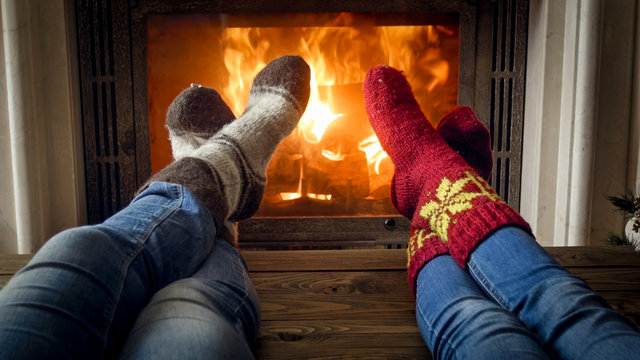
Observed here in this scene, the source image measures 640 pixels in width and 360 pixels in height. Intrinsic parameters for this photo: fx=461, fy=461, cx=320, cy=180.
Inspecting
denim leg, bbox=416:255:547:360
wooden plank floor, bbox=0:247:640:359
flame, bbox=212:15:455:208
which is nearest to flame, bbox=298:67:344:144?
flame, bbox=212:15:455:208

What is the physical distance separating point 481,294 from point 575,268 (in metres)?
0.35

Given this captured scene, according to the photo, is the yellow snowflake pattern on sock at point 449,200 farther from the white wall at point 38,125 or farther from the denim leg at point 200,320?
the white wall at point 38,125

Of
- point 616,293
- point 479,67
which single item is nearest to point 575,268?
point 616,293

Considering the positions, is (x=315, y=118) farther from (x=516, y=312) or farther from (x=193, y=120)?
(x=516, y=312)

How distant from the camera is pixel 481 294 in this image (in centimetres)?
51

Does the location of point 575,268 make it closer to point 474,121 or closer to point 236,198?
point 474,121

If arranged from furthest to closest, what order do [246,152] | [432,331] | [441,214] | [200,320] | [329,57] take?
[329,57] < [246,152] < [441,214] < [432,331] < [200,320]

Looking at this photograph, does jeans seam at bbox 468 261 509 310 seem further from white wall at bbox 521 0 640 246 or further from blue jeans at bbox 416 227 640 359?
white wall at bbox 521 0 640 246

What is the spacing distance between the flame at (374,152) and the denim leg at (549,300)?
0.79 meters

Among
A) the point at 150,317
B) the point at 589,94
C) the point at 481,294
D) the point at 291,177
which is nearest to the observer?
the point at 150,317

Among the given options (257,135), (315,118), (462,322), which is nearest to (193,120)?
(257,135)

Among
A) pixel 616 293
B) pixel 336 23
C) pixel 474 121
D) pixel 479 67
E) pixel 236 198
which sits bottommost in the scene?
pixel 616 293

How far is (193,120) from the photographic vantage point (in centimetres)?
99

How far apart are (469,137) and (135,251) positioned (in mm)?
687
